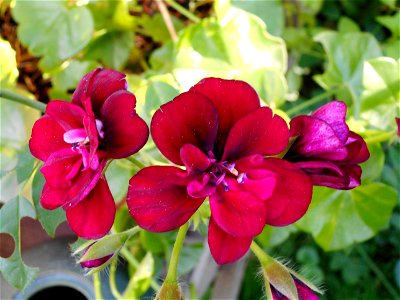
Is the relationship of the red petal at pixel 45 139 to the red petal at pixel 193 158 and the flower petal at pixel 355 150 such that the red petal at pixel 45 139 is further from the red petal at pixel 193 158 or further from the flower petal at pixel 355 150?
the flower petal at pixel 355 150

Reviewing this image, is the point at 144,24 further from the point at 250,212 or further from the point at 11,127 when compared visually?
the point at 250,212

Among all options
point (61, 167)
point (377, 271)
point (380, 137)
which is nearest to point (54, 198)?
point (61, 167)

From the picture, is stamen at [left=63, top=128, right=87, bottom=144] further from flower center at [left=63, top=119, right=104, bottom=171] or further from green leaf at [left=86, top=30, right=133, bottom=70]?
green leaf at [left=86, top=30, right=133, bottom=70]

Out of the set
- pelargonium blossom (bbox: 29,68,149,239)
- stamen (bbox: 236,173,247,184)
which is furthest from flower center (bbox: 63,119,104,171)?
stamen (bbox: 236,173,247,184)

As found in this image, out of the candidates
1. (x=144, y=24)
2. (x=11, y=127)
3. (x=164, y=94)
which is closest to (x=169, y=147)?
(x=164, y=94)

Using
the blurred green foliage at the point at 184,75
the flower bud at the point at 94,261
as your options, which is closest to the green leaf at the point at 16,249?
the blurred green foliage at the point at 184,75

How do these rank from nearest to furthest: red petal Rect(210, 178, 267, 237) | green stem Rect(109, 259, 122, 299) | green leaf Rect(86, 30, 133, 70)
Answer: red petal Rect(210, 178, 267, 237) < green stem Rect(109, 259, 122, 299) < green leaf Rect(86, 30, 133, 70)

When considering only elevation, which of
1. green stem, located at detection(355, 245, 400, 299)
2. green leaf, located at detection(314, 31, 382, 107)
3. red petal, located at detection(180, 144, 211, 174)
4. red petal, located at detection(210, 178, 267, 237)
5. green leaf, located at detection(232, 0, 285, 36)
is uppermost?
red petal, located at detection(180, 144, 211, 174)
